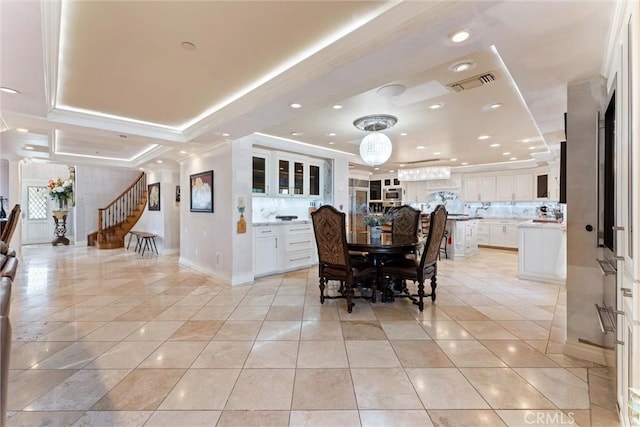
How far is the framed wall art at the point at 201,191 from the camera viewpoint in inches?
197

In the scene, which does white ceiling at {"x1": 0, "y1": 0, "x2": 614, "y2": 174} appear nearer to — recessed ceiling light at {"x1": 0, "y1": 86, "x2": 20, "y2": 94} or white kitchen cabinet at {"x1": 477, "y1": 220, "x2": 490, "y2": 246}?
recessed ceiling light at {"x1": 0, "y1": 86, "x2": 20, "y2": 94}

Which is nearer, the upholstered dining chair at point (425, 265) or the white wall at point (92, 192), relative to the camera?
→ the upholstered dining chair at point (425, 265)

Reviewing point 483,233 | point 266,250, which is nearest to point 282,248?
point 266,250

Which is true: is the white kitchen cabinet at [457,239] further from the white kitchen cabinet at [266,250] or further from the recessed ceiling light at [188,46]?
the recessed ceiling light at [188,46]

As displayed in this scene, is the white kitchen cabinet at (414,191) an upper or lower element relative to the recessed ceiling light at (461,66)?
lower

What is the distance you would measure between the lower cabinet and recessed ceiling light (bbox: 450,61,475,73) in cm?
358

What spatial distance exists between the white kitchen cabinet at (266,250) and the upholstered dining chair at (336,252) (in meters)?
1.65

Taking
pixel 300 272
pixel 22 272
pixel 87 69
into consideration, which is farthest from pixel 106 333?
pixel 22 272

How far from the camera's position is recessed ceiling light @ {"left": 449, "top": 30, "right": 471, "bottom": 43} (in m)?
1.66

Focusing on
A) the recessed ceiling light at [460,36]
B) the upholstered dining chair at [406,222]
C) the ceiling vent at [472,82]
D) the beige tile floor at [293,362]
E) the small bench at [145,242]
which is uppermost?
the ceiling vent at [472,82]

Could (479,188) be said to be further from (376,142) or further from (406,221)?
(376,142)

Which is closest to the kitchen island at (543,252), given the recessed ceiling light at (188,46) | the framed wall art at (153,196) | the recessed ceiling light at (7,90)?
the recessed ceiling light at (188,46)

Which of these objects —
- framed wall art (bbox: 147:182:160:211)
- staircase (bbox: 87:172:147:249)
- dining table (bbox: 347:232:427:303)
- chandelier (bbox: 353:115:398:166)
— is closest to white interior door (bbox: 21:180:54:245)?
staircase (bbox: 87:172:147:249)

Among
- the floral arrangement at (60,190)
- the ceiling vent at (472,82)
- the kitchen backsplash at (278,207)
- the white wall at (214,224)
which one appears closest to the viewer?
the ceiling vent at (472,82)
